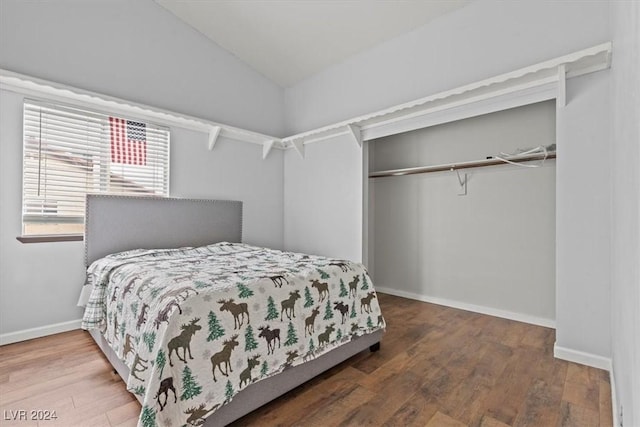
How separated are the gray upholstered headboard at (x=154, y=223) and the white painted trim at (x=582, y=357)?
10.7 ft

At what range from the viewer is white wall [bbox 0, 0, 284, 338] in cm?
246

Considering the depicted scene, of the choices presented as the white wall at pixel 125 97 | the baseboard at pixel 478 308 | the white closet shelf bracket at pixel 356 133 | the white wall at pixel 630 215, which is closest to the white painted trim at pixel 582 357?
the baseboard at pixel 478 308

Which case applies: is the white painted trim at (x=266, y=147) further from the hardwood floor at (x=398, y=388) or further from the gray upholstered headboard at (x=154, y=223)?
the hardwood floor at (x=398, y=388)

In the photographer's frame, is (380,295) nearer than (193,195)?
No

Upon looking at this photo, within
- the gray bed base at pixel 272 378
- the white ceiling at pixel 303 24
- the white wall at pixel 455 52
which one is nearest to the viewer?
the gray bed base at pixel 272 378

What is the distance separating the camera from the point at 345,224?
12.2ft

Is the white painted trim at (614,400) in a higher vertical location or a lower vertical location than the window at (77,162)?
lower

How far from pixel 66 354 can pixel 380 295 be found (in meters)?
3.18

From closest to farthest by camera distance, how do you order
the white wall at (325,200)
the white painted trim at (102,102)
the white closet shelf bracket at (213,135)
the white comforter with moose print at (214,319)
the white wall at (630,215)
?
1. the white wall at (630,215)
2. the white comforter with moose print at (214,319)
3. the white painted trim at (102,102)
4. the white closet shelf bracket at (213,135)
5. the white wall at (325,200)

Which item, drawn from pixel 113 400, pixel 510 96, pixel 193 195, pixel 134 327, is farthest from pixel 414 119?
pixel 113 400

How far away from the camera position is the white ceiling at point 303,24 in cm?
302

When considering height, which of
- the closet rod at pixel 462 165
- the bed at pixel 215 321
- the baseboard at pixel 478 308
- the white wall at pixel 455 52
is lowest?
the baseboard at pixel 478 308

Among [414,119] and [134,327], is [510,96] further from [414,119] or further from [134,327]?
[134,327]

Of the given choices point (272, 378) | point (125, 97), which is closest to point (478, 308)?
point (272, 378)
